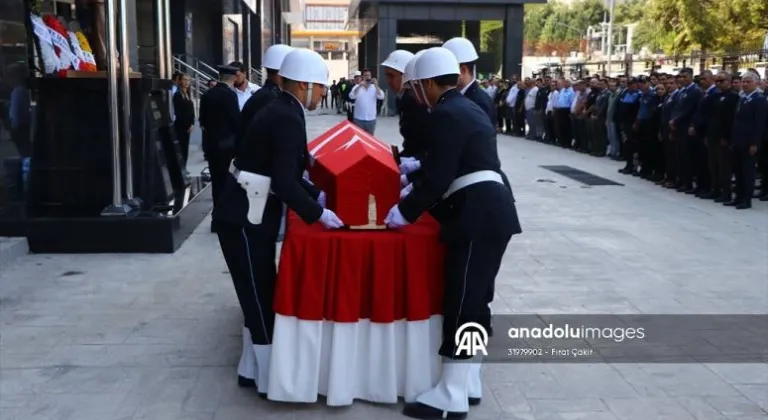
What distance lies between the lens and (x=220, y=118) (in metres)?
8.10

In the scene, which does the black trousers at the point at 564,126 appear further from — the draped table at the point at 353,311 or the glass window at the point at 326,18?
the glass window at the point at 326,18

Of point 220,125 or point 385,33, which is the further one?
point 385,33

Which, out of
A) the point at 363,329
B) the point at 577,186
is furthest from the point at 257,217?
the point at 577,186

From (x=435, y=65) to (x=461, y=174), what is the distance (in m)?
0.59

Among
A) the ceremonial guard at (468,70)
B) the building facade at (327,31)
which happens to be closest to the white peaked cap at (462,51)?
the ceremonial guard at (468,70)

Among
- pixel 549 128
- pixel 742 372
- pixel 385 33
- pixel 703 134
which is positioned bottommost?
pixel 742 372

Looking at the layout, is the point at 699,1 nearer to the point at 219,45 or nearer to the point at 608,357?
the point at 219,45

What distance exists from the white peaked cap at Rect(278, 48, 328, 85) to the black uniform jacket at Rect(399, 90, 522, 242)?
0.68m

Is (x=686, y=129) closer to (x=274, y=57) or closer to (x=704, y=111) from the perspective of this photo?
(x=704, y=111)

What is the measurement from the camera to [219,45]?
2877 centimetres

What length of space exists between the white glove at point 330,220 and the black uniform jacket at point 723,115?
8.91m

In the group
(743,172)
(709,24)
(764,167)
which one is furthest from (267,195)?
(709,24)

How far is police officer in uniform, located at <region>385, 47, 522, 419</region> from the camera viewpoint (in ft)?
13.1

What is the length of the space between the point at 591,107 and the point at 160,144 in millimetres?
12209
